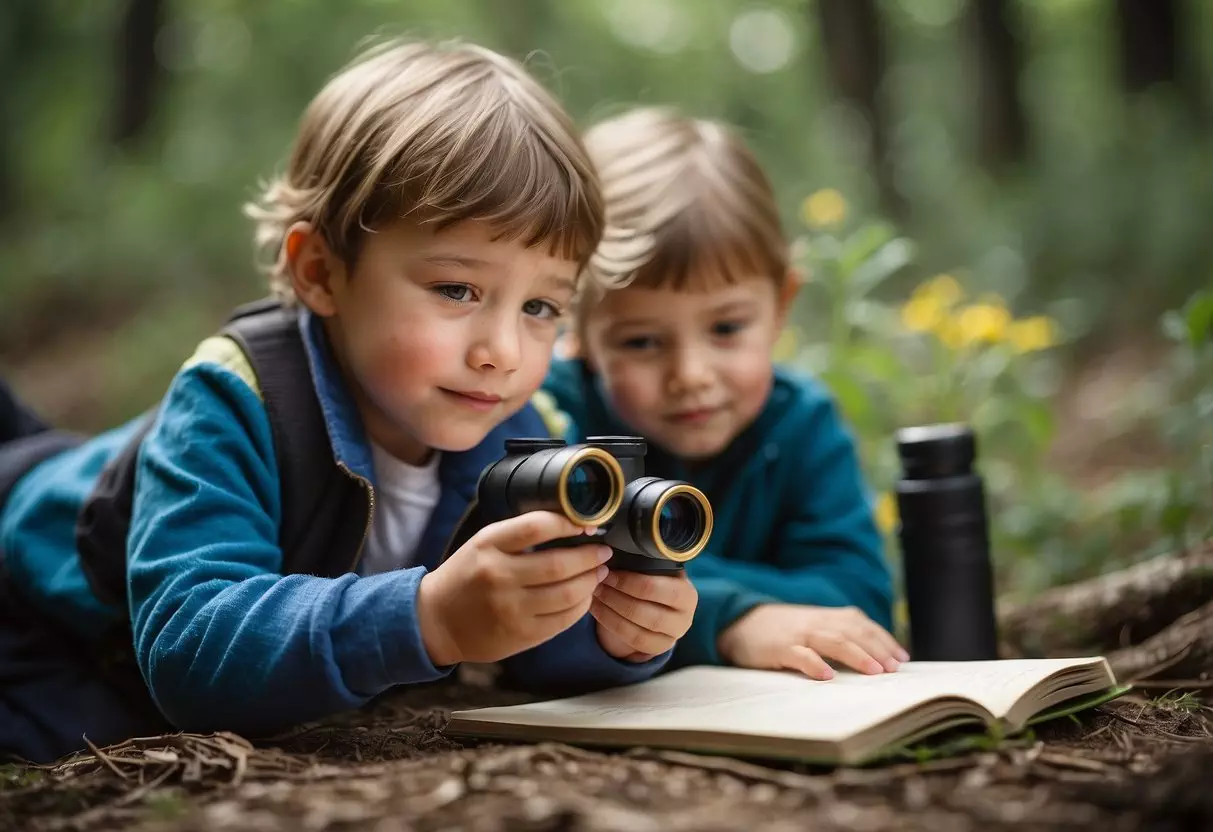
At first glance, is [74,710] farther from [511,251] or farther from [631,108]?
[631,108]

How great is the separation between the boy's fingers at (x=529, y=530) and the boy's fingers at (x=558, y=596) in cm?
6

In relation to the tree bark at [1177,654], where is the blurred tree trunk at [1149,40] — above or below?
above

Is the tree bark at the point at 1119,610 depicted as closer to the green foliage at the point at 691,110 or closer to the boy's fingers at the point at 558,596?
the boy's fingers at the point at 558,596

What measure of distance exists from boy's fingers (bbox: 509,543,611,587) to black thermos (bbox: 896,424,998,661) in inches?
39.3

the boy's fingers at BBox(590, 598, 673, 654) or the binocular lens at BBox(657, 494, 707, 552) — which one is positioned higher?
the binocular lens at BBox(657, 494, 707, 552)

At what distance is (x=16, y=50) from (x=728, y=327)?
30.5ft

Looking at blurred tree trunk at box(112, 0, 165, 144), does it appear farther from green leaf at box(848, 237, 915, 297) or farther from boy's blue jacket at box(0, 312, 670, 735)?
boy's blue jacket at box(0, 312, 670, 735)

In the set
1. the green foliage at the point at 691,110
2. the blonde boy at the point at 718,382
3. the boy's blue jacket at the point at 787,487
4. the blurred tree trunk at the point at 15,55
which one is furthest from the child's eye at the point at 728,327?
the blurred tree trunk at the point at 15,55

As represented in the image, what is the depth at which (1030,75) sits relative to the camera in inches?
372

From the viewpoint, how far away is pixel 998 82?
305 inches

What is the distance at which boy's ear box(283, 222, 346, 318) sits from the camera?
1.88 meters

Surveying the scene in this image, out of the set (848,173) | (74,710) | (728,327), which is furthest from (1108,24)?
(74,710)

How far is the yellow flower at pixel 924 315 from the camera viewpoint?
116 inches

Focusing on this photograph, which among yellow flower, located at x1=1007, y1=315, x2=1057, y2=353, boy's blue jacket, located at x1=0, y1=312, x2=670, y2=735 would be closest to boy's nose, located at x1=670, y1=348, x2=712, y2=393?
boy's blue jacket, located at x1=0, y1=312, x2=670, y2=735
